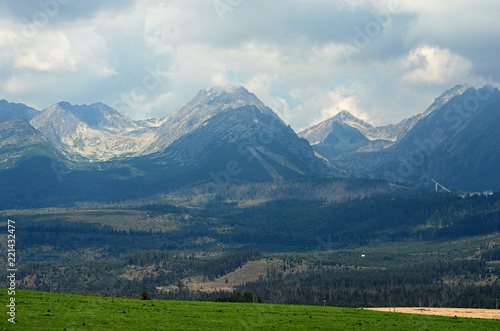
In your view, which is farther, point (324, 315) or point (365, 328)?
point (324, 315)

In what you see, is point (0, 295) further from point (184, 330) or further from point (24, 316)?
point (184, 330)

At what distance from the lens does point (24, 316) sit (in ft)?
340

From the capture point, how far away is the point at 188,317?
11725cm

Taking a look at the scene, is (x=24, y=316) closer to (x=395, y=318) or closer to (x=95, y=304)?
(x=95, y=304)

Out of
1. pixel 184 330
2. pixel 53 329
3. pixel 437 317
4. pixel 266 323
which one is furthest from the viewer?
pixel 437 317

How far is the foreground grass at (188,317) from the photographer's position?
105500 mm

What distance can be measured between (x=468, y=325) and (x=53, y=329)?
7644 centimetres

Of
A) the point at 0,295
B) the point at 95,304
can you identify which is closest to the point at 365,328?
the point at 95,304

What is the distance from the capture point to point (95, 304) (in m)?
122

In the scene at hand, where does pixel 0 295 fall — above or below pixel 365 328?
above

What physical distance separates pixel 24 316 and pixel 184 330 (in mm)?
25558

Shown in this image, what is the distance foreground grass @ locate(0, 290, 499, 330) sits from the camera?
346 ft

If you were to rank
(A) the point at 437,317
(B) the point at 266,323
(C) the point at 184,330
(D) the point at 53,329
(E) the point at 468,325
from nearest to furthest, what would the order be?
(D) the point at 53,329, (C) the point at 184,330, (B) the point at 266,323, (E) the point at 468,325, (A) the point at 437,317

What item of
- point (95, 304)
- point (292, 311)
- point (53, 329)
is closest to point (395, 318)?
point (292, 311)
